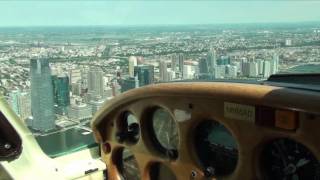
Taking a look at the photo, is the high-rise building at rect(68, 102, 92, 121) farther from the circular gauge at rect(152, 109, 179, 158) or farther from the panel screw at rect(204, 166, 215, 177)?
the panel screw at rect(204, 166, 215, 177)

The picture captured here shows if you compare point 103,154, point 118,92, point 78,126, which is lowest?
point 103,154

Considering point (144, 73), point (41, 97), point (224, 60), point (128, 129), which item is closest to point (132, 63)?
point (144, 73)

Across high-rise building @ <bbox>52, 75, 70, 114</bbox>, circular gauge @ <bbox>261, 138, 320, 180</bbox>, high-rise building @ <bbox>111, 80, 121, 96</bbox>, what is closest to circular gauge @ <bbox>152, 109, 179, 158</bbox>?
high-rise building @ <bbox>111, 80, 121, 96</bbox>

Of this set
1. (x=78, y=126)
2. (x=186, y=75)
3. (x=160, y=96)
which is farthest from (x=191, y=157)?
(x=78, y=126)

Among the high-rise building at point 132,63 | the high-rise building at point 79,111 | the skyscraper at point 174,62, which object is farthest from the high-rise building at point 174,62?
the high-rise building at point 79,111

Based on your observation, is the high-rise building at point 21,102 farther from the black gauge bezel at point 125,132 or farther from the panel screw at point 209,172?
the panel screw at point 209,172

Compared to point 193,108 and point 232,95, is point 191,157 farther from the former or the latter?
point 232,95
